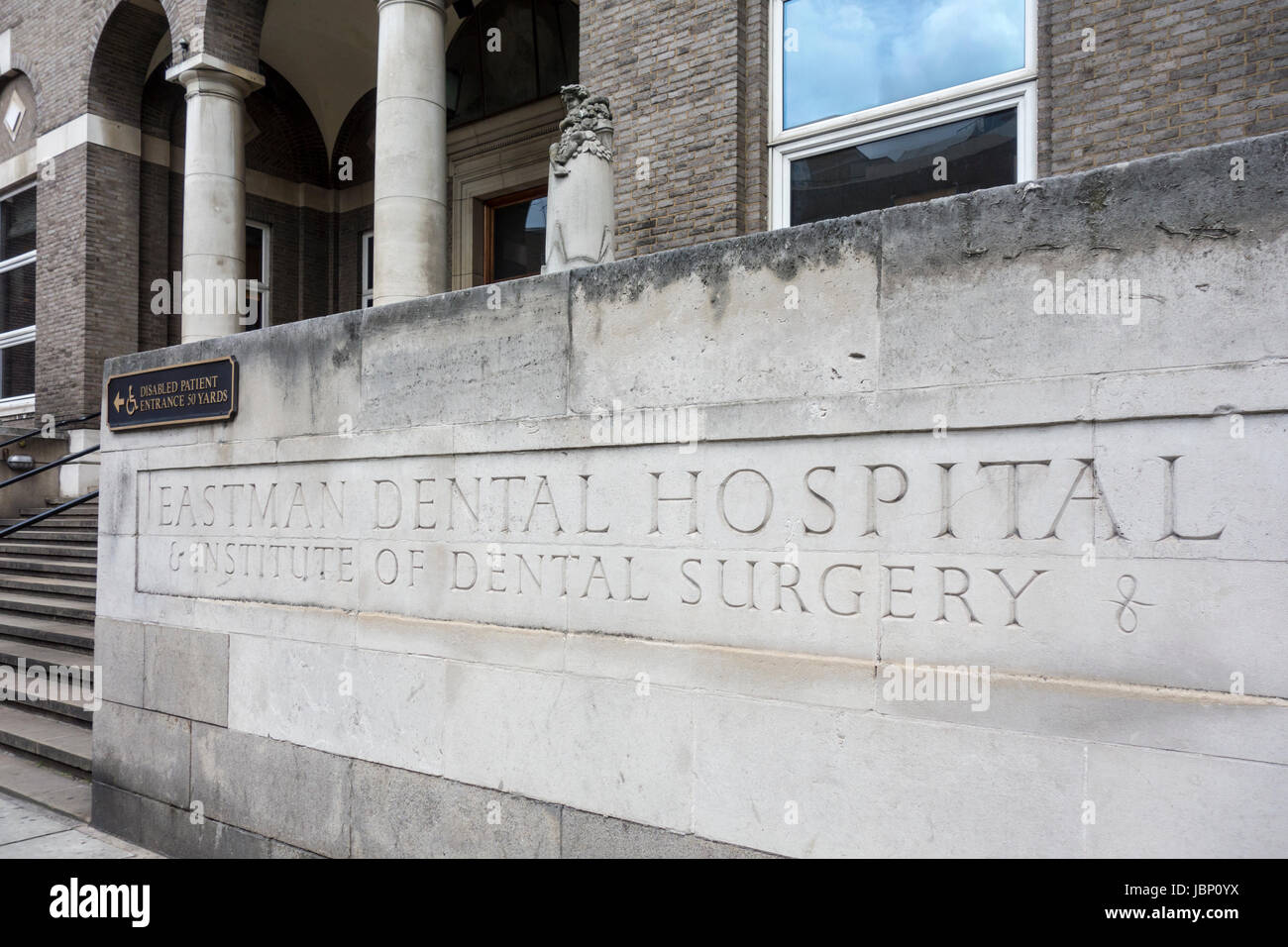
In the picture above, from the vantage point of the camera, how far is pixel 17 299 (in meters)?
16.6

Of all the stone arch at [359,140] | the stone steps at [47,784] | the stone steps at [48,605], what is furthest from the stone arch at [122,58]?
the stone steps at [47,784]

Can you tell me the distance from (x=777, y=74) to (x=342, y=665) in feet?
20.3

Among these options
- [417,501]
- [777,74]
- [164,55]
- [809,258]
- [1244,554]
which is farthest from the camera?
[164,55]

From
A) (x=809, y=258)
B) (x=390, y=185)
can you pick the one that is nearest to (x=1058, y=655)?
(x=809, y=258)

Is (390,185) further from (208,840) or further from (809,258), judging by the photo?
(809,258)

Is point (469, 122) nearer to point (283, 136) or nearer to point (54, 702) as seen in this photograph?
point (283, 136)

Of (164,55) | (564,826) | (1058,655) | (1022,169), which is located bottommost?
(564,826)

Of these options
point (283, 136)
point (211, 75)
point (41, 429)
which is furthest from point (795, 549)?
point (283, 136)

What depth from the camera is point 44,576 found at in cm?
998

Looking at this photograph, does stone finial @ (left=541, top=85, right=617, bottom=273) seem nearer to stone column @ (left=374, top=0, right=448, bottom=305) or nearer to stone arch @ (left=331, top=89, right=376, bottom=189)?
stone column @ (left=374, top=0, right=448, bottom=305)

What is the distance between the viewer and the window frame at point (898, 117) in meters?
6.81

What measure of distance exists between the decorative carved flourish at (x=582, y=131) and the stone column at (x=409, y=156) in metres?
3.67

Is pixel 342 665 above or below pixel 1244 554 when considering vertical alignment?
below

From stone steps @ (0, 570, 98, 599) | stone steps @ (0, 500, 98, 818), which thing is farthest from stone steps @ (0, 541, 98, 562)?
stone steps @ (0, 570, 98, 599)
